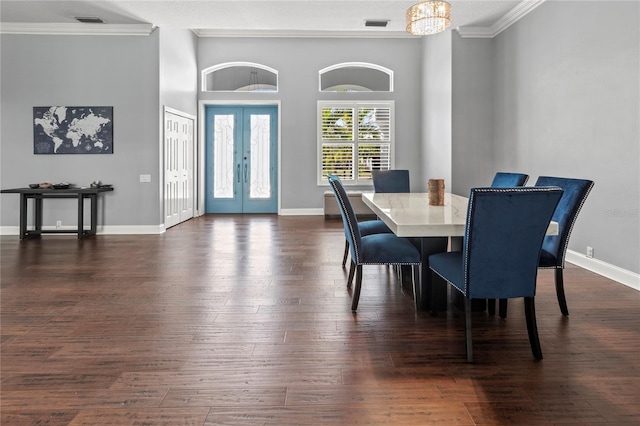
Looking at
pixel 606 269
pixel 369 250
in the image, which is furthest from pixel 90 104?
pixel 606 269

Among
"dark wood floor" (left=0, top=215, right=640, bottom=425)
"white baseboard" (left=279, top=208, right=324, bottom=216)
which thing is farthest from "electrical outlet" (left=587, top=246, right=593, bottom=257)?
"white baseboard" (left=279, top=208, right=324, bottom=216)

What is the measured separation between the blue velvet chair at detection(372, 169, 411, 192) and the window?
12.3 ft

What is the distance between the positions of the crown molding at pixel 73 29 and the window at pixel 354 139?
3.72 metres

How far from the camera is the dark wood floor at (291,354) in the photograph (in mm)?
1849

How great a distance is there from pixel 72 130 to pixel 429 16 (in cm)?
521

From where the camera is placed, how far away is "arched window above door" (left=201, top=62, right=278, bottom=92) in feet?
30.1

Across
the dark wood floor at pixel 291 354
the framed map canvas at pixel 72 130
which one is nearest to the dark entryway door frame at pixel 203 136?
the framed map canvas at pixel 72 130

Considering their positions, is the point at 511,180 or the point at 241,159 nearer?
the point at 511,180

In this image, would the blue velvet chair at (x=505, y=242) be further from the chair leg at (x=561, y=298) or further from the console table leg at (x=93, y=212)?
the console table leg at (x=93, y=212)

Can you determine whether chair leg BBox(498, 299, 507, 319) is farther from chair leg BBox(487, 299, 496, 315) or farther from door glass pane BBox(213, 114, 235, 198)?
door glass pane BBox(213, 114, 235, 198)

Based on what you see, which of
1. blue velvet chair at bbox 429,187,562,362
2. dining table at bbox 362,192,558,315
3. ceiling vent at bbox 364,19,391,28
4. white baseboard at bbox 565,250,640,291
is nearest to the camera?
blue velvet chair at bbox 429,187,562,362

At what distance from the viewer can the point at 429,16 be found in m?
4.64

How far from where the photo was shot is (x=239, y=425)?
1743 mm

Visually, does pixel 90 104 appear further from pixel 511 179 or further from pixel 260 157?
pixel 511 179
